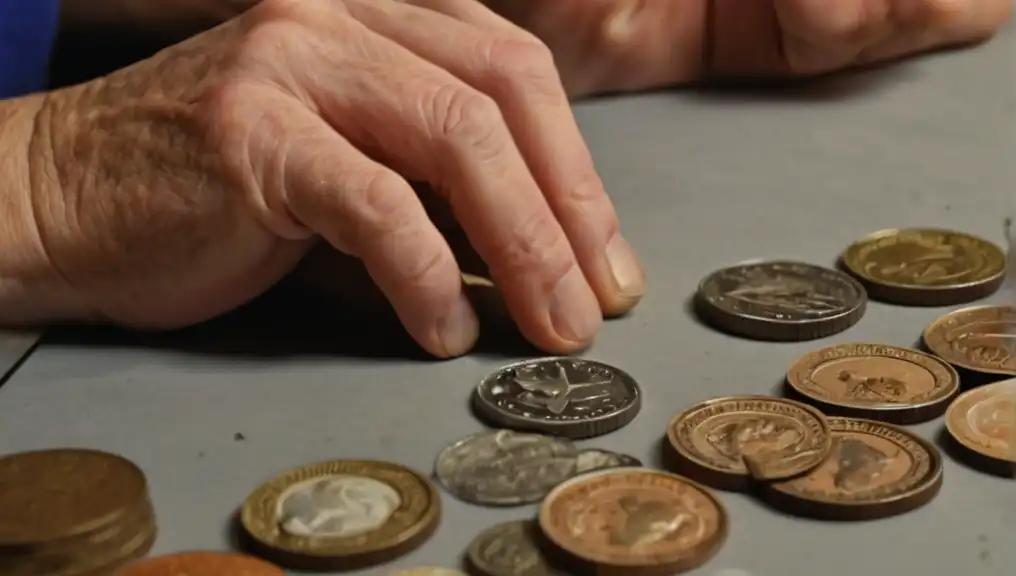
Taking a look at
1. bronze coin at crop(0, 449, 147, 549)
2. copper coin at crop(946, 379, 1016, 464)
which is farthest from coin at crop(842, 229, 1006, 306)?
bronze coin at crop(0, 449, 147, 549)

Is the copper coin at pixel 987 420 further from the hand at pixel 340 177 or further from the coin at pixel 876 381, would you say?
the hand at pixel 340 177

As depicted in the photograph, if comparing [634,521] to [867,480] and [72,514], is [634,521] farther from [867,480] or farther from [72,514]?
[72,514]

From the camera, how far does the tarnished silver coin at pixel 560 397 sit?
0.65 meters

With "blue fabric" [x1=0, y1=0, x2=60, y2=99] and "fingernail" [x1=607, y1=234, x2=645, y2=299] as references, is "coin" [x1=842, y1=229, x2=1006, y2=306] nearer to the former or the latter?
"fingernail" [x1=607, y1=234, x2=645, y2=299]

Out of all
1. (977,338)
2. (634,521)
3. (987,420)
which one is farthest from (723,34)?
(634,521)

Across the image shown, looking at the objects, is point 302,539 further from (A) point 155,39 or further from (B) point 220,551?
(A) point 155,39

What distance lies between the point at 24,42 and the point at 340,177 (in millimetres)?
425

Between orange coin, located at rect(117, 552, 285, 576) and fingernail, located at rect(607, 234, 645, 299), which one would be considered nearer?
orange coin, located at rect(117, 552, 285, 576)

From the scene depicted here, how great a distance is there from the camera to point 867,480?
592mm

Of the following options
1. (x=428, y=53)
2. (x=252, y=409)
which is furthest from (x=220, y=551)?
(x=428, y=53)

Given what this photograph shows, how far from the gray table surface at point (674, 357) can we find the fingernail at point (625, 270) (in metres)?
0.02

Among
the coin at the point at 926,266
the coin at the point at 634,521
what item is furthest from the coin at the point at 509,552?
the coin at the point at 926,266

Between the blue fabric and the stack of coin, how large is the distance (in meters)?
0.50

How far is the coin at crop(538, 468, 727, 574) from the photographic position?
0.53 m
